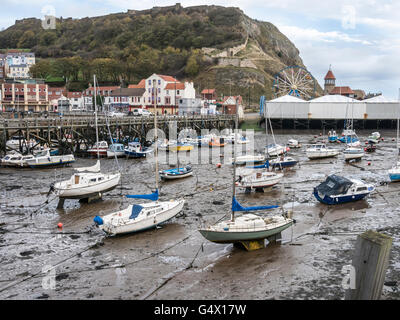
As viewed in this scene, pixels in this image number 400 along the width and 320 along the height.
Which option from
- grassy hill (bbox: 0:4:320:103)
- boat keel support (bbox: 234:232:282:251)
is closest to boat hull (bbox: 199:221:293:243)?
boat keel support (bbox: 234:232:282:251)

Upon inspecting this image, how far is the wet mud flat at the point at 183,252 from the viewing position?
14.0 meters

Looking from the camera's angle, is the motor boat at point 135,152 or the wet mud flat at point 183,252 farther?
the motor boat at point 135,152

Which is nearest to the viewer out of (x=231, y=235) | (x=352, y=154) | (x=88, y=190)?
(x=231, y=235)

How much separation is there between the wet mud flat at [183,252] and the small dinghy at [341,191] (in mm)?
524

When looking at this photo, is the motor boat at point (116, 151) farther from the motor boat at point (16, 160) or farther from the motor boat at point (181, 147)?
the motor boat at point (16, 160)

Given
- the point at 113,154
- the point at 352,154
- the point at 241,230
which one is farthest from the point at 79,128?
the point at 241,230

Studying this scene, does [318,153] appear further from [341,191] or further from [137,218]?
[137,218]

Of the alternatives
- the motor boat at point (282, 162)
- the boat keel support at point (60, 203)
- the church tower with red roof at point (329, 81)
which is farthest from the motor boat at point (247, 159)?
the church tower with red roof at point (329, 81)

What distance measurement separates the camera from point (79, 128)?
4994 centimetres

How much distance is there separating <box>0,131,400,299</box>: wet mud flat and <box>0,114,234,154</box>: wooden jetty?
559 inches

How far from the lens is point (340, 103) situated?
84.3 meters

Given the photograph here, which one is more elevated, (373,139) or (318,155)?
(373,139)

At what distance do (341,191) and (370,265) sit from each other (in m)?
19.8
